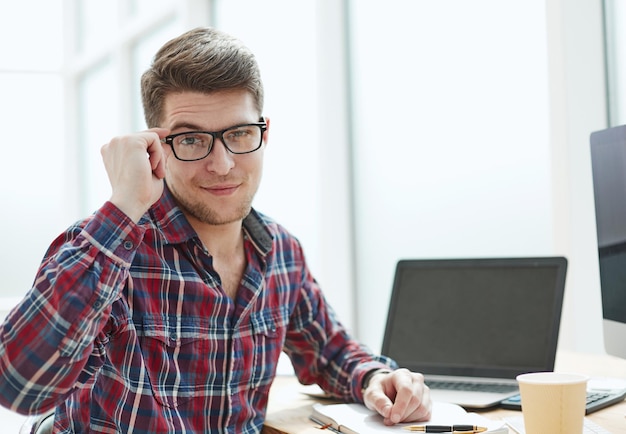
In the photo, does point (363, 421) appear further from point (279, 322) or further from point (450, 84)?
point (450, 84)

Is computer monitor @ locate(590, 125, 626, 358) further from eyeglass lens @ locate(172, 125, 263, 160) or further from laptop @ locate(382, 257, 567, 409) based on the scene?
eyeglass lens @ locate(172, 125, 263, 160)

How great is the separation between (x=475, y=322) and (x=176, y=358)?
61cm

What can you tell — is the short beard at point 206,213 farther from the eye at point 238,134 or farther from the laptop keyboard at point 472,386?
the laptop keyboard at point 472,386

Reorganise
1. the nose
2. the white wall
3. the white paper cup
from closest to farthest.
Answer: the white paper cup
the nose
the white wall

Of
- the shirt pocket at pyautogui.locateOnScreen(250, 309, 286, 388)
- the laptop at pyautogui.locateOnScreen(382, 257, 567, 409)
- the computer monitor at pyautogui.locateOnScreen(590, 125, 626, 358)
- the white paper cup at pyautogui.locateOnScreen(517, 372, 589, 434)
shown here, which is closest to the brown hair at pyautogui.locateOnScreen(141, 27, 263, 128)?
the shirt pocket at pyautogui.locateOnScreen(250, 309, 286, 388)

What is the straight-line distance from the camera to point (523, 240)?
2.21 metres

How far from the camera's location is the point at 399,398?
1.26m

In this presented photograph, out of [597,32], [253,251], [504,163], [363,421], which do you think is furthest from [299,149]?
[363,421]

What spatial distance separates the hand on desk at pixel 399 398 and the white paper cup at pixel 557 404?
0.27 meters

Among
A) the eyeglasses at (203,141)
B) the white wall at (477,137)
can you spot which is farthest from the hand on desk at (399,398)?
the white wall at (477,137)

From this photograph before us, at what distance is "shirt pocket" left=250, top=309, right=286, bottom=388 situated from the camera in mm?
1457

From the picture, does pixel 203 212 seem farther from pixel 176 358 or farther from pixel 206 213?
pixel 176 358

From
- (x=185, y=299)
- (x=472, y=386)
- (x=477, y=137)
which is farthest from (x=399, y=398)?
(x=477, y=137)

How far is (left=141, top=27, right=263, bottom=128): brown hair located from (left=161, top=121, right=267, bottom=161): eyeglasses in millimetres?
78
